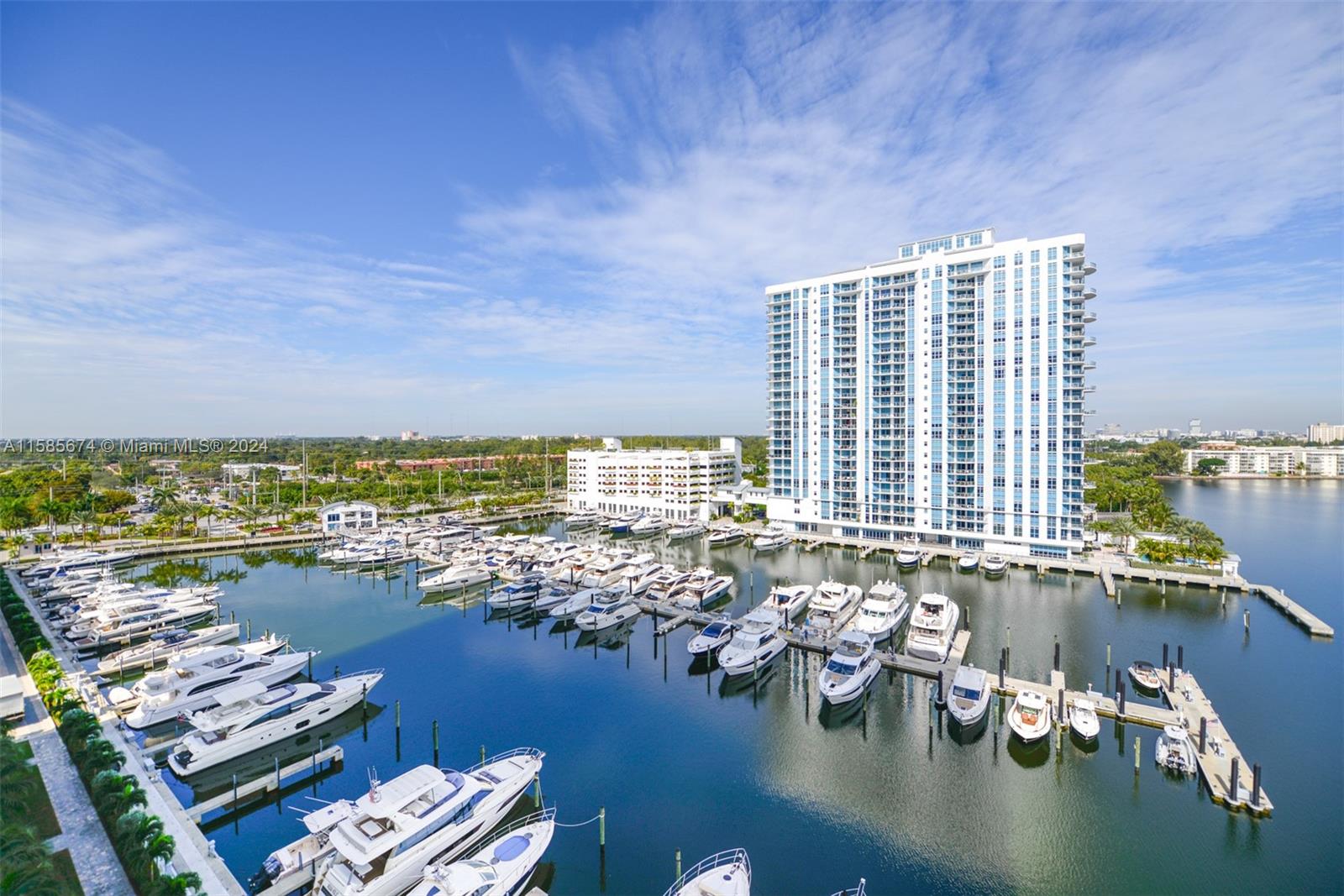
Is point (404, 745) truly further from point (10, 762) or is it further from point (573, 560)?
point (573, 560)

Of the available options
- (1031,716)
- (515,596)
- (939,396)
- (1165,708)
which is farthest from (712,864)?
(939,396)

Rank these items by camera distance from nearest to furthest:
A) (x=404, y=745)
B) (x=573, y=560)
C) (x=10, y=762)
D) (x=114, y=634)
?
(x=10, y=762) → (x=404, y=745) → (x=114, y=634) → (x=573, y=560)

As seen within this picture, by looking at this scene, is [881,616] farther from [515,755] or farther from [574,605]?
[515,755]

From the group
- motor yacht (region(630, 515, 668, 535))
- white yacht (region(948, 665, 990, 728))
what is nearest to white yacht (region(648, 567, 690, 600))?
white yacht (region(948, 665, 990, 728))

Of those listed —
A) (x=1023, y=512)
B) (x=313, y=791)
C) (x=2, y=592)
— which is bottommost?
(x=313, y=791)

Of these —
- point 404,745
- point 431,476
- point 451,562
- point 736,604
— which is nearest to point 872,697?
point 736,604

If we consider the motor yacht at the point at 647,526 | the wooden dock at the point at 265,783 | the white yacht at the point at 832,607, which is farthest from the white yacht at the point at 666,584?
the motor yacht at the point at 647,526

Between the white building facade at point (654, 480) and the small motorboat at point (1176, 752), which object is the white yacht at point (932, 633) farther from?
the white building facade at point (654, 480)
